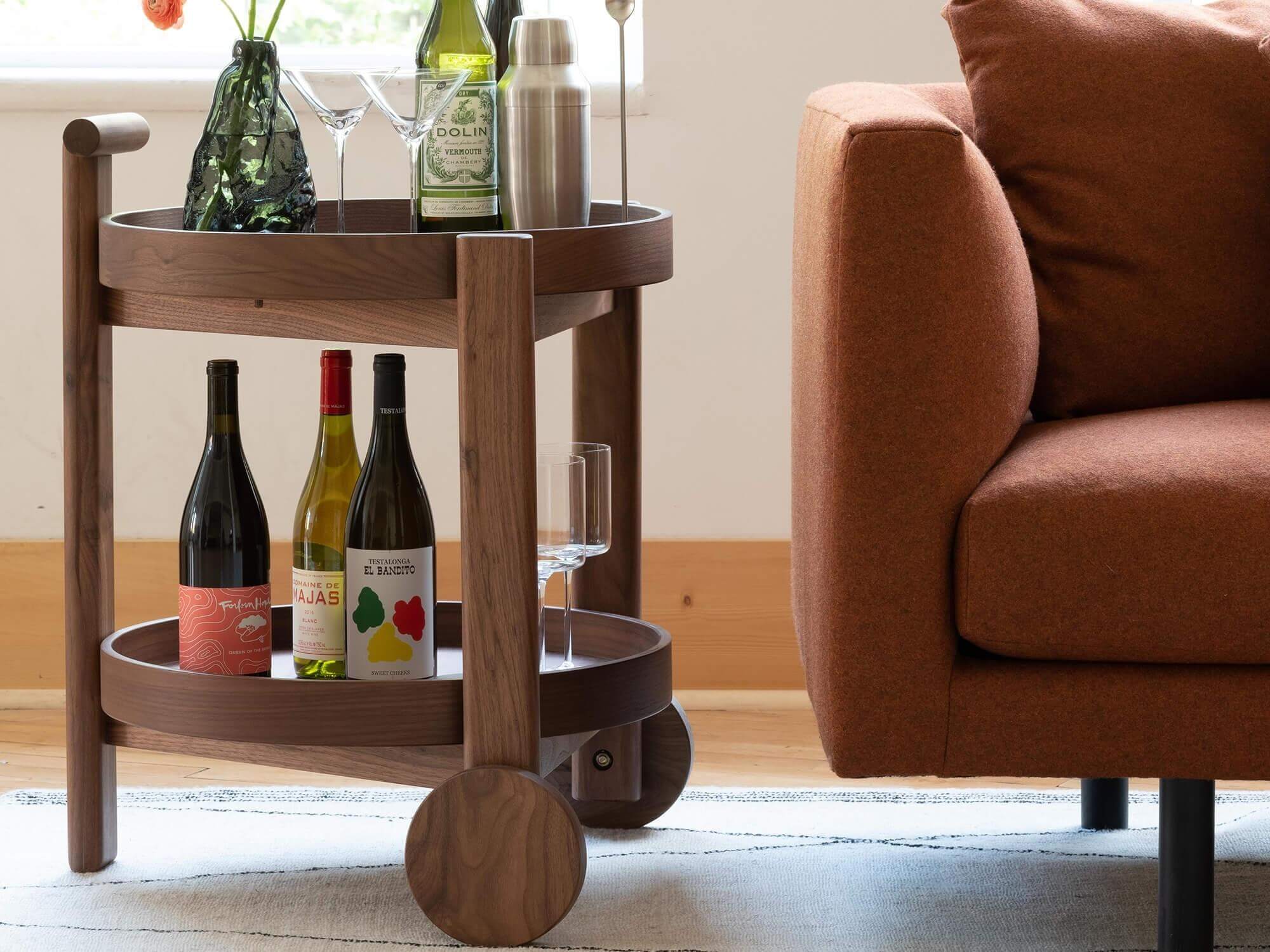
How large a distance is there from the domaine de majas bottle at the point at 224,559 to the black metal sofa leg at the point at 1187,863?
72 cm

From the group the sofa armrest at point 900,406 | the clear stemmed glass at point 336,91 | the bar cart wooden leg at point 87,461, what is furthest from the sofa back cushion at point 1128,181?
the bar cart wooden leg at point 87,461

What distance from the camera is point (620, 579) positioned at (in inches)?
59.7

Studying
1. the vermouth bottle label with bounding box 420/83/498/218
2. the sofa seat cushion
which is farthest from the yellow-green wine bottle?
the sofa seat cushion

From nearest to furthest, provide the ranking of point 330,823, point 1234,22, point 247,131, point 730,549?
point 247,131, point 1234,22, point 330,823, point 730,549

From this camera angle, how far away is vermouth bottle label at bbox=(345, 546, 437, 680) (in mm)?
1252

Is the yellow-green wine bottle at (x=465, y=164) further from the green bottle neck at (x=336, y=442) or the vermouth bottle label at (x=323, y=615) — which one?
the vermouth bottle label at (x=323, y=615)

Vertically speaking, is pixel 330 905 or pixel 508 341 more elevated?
pixel 508 341

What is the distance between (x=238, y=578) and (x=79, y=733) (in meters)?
0.19

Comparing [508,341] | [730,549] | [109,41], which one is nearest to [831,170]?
[508,341]

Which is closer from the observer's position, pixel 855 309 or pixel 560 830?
pixel 855 309

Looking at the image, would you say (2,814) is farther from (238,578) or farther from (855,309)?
(855,309)

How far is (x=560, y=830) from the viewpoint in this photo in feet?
3.94

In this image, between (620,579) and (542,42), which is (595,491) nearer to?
(620,579)

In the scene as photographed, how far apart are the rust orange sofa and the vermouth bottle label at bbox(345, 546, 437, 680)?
1.09 ft
